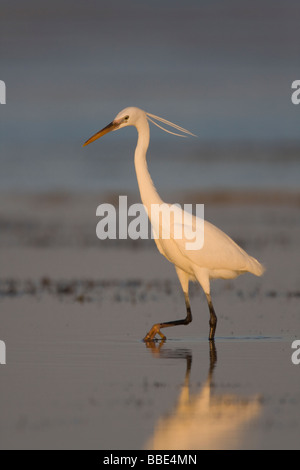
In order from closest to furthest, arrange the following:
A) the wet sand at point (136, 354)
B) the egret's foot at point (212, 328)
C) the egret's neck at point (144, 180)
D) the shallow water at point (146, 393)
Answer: the shallow water at point (146, 393) < the wet sand at point (136, 354) < the egret's foot at point (212, 328) < the egret's neck at point (144, 180)

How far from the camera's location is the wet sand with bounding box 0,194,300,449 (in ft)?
21.9

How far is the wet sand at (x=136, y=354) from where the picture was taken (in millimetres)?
6660

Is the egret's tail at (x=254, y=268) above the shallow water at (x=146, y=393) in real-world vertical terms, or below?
above

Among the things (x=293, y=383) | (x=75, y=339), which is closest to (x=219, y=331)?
(x=75, y=339)

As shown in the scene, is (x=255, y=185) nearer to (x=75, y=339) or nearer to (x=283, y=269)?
(x=283, y=269)

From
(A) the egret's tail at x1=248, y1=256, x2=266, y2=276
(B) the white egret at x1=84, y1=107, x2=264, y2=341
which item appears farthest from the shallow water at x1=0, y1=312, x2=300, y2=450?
(A) the egret's tail at x1=248, y1=256, x2=266, y2=276

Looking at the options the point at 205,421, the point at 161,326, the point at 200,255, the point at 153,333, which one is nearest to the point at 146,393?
the point at 205,421

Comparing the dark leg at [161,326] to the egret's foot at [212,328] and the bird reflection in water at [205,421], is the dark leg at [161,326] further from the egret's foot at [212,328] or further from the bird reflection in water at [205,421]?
the bird reflection in water at [205,421]

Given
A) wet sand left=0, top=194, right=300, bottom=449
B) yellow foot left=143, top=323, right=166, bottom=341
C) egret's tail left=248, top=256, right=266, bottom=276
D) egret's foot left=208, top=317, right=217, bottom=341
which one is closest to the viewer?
wet sand left=0, top=194, right=300, bottom=449

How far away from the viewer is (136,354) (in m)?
9.65

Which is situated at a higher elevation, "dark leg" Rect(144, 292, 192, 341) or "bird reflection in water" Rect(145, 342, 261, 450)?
"dark leg" Rect(144, 292, 192, 341)

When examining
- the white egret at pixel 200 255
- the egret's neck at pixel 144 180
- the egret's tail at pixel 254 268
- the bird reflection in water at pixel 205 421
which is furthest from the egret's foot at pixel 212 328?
the bird reflection in water at pixel 205 421

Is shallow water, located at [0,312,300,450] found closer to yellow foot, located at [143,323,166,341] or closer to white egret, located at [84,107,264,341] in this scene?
yellow foot, located at [143,323,166,341]

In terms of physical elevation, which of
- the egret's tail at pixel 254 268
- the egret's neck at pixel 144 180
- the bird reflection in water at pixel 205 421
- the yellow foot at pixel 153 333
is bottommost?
the bird reflection in water at pixel 205 421
